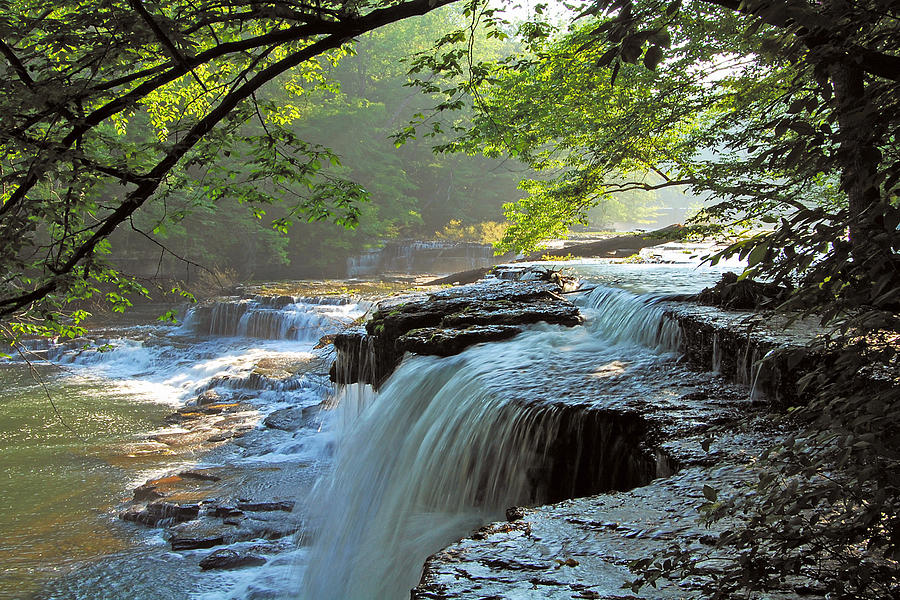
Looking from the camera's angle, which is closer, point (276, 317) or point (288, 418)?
point (288, 418)

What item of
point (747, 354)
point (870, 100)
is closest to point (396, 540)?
point (747, 354)


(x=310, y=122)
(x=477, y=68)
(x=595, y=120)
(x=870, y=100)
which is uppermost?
(x=310, y=122)

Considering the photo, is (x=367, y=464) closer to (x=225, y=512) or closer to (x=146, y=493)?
(x=225, y=512)

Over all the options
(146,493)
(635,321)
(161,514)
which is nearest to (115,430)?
(146,493)

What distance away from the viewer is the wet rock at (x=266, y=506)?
8766mm

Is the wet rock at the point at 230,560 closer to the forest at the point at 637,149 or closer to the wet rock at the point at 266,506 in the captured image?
the wet rock at the point at 266,506

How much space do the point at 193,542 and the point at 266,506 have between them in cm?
116

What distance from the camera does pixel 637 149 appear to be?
1055cm

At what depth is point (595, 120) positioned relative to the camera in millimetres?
10930

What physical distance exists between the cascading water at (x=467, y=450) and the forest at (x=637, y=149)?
1.61 meters

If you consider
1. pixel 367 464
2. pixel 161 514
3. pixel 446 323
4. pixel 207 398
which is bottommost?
pixel 161 514

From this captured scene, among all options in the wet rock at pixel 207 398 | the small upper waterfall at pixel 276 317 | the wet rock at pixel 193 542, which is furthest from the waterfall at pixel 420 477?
the small upper waterfall at pixel 276 317

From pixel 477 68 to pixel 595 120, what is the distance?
5.43m

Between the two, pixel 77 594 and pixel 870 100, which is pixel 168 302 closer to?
pixel 77 594
